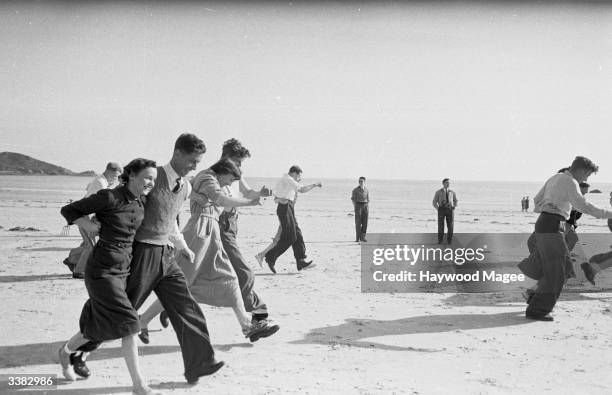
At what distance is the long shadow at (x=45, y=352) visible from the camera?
5031mm

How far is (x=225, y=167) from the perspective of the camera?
17.7ft

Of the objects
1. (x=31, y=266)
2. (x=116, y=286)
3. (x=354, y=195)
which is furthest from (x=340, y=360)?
(x=354, y=195)

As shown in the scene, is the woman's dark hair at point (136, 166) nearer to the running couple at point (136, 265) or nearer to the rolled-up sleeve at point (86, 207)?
the running couple at point (136, 265)

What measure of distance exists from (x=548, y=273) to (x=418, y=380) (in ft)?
10.1

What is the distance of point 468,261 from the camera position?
12234 mm

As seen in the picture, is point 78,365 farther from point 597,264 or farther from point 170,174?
point 597,264

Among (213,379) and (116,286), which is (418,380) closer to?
(213,379)

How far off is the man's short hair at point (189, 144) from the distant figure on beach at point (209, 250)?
24.0 inches

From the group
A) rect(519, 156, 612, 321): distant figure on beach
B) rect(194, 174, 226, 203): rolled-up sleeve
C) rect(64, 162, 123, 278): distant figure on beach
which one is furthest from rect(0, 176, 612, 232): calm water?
rect(194, 174, 226, 203): rolled-up sleeve

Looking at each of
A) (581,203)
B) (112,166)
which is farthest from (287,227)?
(581,203)

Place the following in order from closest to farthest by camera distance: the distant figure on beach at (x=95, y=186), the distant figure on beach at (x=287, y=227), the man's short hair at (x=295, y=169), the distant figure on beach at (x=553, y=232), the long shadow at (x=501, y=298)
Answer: the distant figure on beach at (x=553, y=232) → the long shadow at (x=501, y=298) → the distant figure on beach at (x=95, y=186) → the distant figure on beach at (x=287, y=227) → the man's short hair at (x=295, y=169)

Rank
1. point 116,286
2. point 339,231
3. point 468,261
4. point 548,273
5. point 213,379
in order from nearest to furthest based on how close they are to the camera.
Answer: point 116,286 < point 213,379 < point 548,273 < point 468,261 < point 339,231

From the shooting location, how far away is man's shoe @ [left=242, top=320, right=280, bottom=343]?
5.51 meters

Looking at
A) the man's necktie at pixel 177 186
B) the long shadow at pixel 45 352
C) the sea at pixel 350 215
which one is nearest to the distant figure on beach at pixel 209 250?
the long shadow at pixel 45 352
